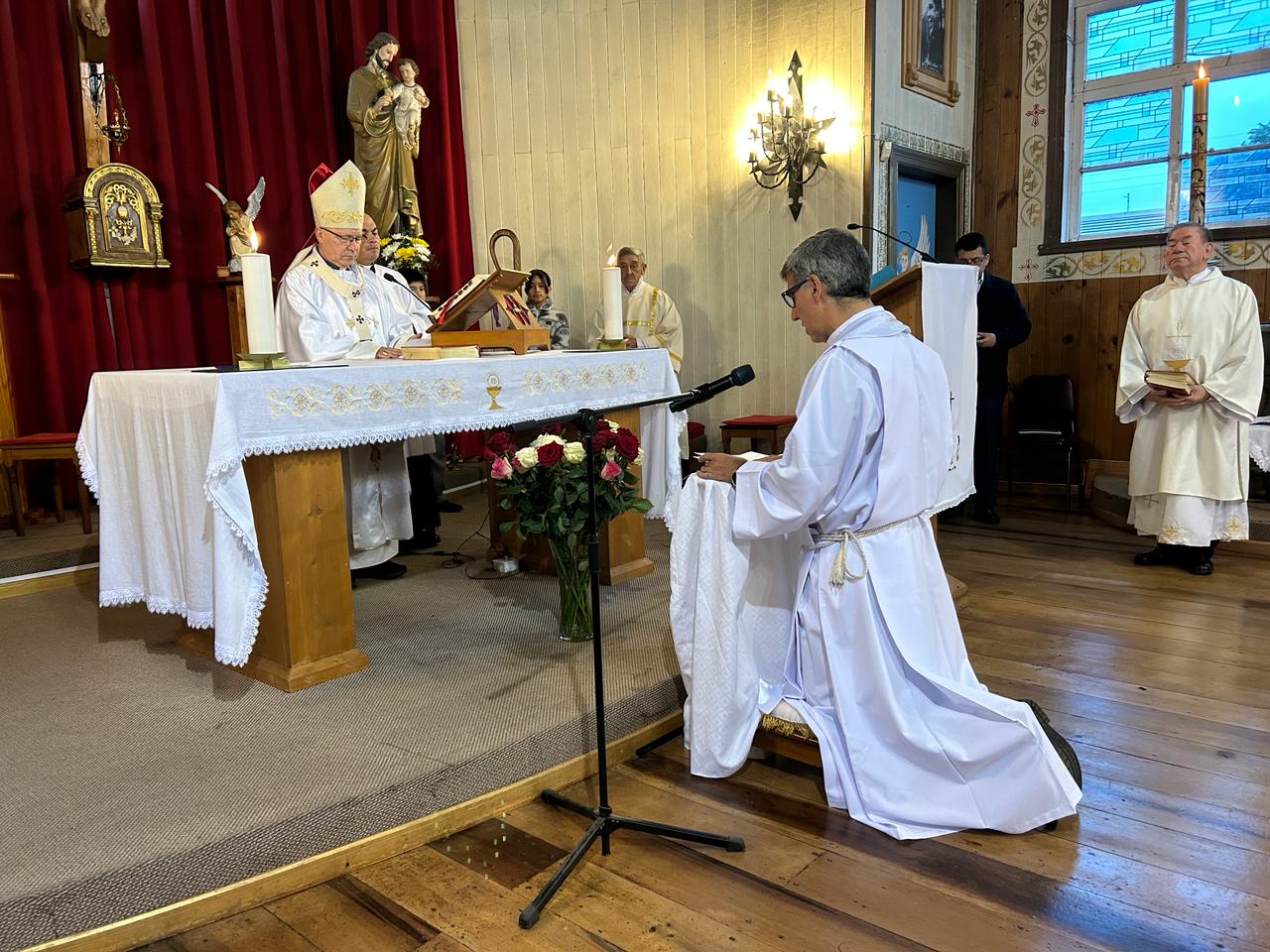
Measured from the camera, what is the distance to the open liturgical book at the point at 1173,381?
480 cm

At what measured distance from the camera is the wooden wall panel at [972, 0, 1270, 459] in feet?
22.5

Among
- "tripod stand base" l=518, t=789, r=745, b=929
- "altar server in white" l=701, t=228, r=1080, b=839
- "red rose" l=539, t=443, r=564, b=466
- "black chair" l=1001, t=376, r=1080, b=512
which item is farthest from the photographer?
"black chair" l=1001, t=376, r=1080, b=512

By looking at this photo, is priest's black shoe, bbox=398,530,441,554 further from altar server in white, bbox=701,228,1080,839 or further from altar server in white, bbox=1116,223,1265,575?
altar server in white, bbox=1116,223,1265,575

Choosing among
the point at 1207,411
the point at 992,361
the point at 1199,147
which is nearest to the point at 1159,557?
the point at 1207,411

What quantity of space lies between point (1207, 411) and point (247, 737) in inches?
182

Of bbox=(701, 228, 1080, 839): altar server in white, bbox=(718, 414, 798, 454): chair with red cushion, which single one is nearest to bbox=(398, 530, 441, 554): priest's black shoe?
bbox=(718, 414, 798, 454): chair with red cushion

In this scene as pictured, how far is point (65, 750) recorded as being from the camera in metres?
2.65

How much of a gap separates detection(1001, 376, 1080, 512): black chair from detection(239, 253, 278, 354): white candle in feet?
17.1

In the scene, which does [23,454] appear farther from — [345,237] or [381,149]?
[381,149]

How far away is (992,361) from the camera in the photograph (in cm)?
622

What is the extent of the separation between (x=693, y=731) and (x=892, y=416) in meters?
1.05

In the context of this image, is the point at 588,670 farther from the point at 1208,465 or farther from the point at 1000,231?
the point at 1000,231

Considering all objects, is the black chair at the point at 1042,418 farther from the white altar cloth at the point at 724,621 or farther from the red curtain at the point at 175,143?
the red curtain at the point at 175,143

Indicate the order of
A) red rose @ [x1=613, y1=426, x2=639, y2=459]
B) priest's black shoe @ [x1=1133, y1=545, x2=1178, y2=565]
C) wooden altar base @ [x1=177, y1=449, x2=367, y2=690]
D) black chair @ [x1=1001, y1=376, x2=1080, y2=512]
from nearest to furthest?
wooden altar base @ [x1=177, y1=449, x2=367, y2=690]
red rose @ [x1=613, y1=426, x2=639, y2=459]
priest's black shoe @ [x1=1133, y1=545, x2=1178, y2=565]
black chair @ [x1=1001, y1=376, x2=1080, y2=512]
